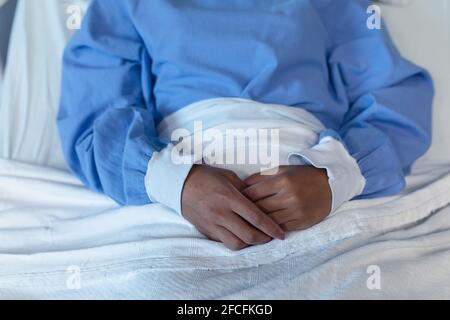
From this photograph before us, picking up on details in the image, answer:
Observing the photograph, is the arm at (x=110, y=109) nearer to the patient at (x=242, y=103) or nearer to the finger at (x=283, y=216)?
the patient at (x=242, y=103)

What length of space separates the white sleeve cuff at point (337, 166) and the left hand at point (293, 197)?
0.5 inches

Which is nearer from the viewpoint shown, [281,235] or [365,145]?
[281,235]

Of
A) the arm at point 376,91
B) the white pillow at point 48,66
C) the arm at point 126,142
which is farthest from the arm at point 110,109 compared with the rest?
the arm at point 376,91

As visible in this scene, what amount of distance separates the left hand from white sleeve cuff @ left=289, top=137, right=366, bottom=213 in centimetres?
1

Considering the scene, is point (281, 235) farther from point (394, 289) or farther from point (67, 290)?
point (67, 290)

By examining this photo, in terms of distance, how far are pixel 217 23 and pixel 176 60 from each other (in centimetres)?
8

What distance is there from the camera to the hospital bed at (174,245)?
77cm

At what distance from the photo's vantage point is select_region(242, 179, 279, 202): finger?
2.81 feet

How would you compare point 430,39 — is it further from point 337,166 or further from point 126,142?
point 126,142

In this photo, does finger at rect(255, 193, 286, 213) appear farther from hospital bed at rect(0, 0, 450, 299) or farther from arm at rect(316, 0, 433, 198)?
arm at rect(316, 0, 433, 198)

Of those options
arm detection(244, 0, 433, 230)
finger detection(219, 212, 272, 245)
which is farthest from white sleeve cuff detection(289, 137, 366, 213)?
finger detection(219, 212, 272, 245)

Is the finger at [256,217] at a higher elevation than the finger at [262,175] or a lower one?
lower

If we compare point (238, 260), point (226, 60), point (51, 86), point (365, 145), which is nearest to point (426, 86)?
point (365, 145)
